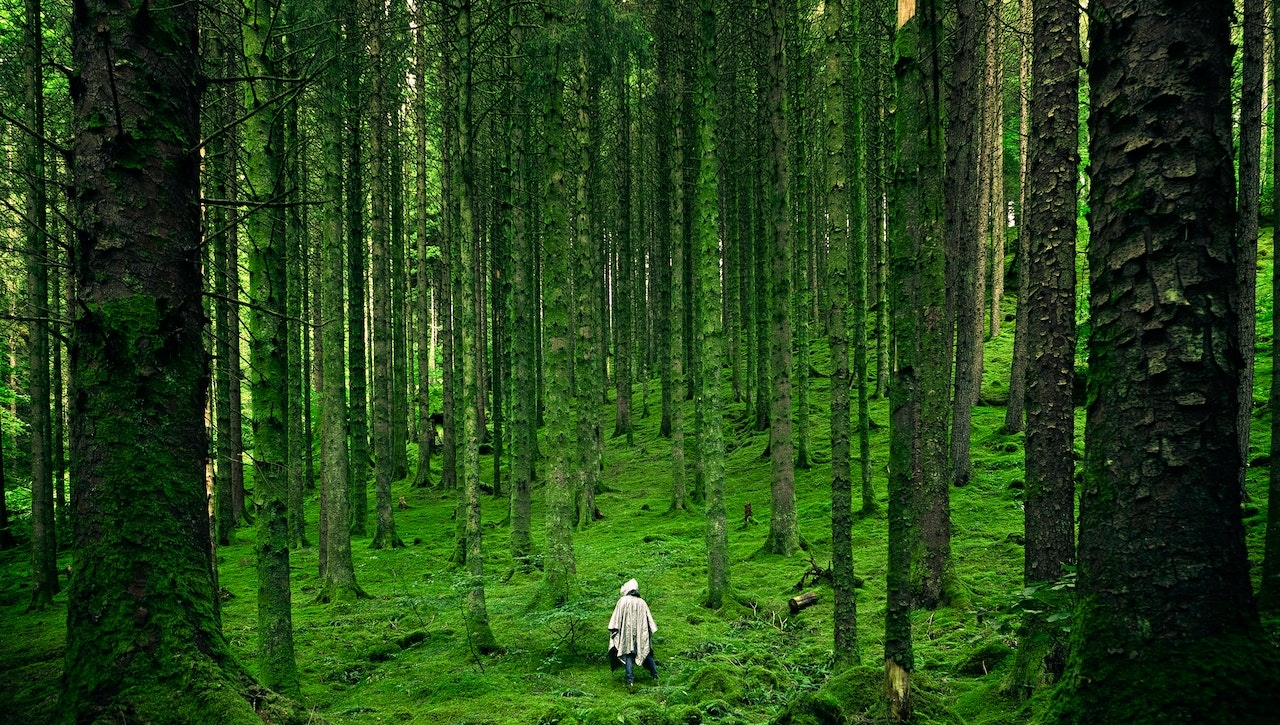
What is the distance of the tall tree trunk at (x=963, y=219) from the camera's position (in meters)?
9.96

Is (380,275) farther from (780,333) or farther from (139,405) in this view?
(139,405)

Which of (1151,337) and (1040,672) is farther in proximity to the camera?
(1040,672)

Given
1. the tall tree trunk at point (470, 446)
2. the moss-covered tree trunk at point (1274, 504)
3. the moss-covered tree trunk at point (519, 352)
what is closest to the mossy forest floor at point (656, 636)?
the tall tree trunk at point (470, 446)

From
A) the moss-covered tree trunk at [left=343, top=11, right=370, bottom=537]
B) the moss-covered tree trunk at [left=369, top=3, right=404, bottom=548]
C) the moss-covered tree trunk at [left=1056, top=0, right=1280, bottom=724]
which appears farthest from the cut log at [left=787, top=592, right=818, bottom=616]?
the moss-covered tree trunk at [left=369, top=3, right=404, bottom=548]

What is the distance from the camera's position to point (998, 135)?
1928 cm

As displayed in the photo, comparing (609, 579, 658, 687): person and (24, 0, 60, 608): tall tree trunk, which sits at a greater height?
(24, 0, 60, 608): tall tree trunk

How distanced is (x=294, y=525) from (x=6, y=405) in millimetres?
12956

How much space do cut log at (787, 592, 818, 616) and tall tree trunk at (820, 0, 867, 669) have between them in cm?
199

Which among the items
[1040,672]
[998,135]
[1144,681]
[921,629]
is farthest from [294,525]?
[998,135]

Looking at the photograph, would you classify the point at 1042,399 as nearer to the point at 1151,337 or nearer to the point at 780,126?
the point at 1151,337

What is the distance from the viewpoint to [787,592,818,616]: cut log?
932 cm

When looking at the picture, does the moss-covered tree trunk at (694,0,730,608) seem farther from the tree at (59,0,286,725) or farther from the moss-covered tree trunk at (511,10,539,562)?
the tree at (59,0,286,725)

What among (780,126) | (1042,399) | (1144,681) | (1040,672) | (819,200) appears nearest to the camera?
(1144,681)

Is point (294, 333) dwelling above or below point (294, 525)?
above
